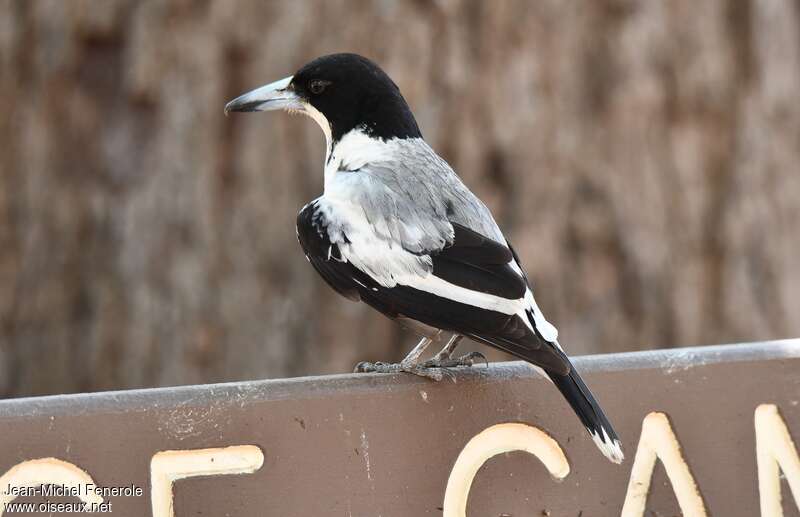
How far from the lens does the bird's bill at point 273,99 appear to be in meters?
3.45

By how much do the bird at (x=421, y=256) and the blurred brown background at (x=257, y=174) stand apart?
143 centimetres

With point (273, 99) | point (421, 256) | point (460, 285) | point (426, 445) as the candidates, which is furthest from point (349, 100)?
A: point (426, 445)

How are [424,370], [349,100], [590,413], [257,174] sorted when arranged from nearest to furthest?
[590,413] < [424,370] < [349,100] < [257,174]

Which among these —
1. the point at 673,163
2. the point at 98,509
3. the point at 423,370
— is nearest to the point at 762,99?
the point at 673,163

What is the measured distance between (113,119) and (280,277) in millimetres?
935

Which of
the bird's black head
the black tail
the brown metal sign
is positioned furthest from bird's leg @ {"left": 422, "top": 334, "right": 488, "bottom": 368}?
the bird's black head

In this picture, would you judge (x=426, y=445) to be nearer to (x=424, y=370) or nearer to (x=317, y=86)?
(x=424, y=370)

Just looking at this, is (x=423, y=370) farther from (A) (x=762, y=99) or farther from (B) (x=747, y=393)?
(A) (x=762, y=99)

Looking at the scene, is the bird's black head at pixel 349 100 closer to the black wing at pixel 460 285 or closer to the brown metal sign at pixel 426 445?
the black wing at pixel 460 285

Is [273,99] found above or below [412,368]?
above

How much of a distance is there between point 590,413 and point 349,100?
142 cm

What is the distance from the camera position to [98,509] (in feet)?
7.38

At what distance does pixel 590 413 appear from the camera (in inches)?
92.9

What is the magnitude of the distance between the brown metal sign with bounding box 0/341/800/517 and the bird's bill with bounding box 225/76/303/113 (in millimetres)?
1227
